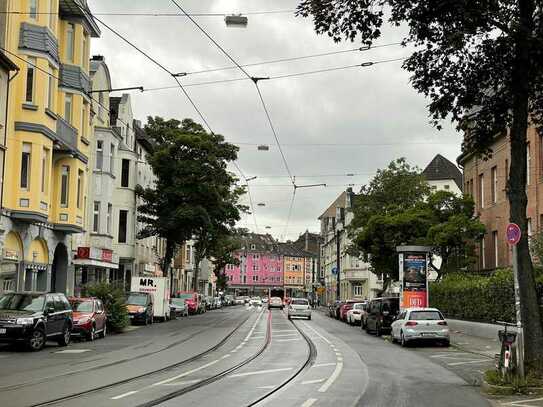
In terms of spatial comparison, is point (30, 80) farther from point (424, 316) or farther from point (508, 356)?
point (508, 356)

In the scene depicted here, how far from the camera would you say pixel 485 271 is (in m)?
42.1

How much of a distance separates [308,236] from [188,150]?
135344mm

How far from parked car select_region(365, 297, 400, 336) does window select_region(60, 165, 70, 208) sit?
1550 centimetres

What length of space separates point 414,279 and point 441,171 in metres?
49.4

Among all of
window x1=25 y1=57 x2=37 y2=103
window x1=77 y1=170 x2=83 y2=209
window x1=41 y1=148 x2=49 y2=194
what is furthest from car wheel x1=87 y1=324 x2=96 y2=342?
window x1=77 y1=170 x2=83 y2=209

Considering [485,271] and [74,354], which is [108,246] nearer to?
[485,271]

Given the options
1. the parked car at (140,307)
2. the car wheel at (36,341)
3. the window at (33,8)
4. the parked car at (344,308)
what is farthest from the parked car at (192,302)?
the car wheel at (36,341)

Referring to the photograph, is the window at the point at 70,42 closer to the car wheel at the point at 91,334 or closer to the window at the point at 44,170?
the window at the point at 44,170

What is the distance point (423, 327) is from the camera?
26.3m

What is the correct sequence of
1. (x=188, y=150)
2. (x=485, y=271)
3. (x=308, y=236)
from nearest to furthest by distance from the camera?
1. (x=485, y=271)
2. (x=188, y=150)
3. (x=308, y=236)

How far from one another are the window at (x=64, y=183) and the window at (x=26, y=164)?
16.4 ft

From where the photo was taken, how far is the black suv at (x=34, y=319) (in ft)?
69.2

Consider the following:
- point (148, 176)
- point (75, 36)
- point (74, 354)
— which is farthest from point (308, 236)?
point (74, 354)

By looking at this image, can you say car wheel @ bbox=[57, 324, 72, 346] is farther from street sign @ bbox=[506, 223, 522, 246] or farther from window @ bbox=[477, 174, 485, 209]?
window @ bbox=[477, 174, 485, 209]
